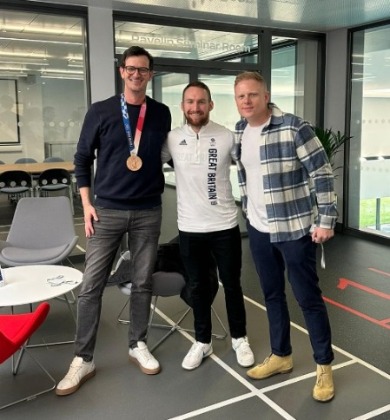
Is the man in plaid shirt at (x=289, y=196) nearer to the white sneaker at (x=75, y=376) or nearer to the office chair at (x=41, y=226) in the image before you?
the white sneaker at (x=75, y=376)

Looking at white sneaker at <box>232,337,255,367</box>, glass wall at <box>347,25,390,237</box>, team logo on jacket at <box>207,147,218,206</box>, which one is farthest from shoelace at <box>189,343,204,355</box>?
glass wall at <box>347,25,390,237</box>

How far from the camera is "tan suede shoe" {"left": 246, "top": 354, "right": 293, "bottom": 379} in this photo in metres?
2.96

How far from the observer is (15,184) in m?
5.44

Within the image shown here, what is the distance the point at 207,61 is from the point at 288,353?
4.03 meters

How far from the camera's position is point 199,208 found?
2898mm

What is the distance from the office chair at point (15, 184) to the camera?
5.36 meters

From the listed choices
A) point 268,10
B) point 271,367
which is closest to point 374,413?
point 271,367

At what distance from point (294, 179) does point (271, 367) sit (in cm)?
114

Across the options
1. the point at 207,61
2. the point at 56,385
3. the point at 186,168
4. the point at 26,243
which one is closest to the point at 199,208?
the point at 186,168

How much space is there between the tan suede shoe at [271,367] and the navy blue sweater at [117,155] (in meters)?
1.15

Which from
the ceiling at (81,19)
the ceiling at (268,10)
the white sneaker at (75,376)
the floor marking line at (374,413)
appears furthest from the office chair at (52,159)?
the floor marking line at (374,413)

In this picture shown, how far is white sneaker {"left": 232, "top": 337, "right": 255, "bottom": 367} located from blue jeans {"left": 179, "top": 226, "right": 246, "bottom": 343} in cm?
6

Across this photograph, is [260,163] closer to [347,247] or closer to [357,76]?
[347,247]

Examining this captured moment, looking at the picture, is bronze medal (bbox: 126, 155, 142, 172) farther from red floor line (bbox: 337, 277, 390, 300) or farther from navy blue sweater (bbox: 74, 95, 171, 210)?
red floor line (bbox: 337, 277, 390, 300)
